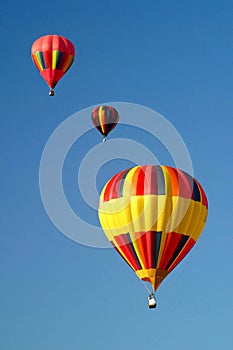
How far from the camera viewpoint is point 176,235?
41.6 metres

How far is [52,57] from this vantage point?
52.1 m

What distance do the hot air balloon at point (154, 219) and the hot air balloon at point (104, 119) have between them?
13.0 meters

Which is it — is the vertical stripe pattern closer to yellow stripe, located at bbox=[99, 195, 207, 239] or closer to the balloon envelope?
the balloon envelope

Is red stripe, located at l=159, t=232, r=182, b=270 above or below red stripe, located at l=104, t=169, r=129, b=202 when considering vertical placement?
below

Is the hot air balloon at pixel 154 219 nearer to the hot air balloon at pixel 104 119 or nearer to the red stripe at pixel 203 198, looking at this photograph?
the red stripe at pixel 203 198

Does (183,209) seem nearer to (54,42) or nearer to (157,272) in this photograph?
(157,272)

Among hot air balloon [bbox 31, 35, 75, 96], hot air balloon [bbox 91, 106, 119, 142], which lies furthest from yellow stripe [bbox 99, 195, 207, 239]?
hot air balloon [bbox 91, 106, 119, 142]

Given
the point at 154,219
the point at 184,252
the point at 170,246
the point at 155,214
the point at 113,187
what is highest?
the point at 113,187

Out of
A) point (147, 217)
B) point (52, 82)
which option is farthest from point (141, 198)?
point (52, 82)

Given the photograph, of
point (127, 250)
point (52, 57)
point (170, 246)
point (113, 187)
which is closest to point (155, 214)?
point (170, 246)

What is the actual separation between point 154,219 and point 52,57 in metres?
13.9

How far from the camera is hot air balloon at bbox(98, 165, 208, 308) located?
4147cm

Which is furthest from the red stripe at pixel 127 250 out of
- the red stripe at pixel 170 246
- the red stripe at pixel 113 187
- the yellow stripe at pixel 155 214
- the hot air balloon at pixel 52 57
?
the hot air balloon at pixel 52 57

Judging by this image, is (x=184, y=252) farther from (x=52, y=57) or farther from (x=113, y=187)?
(x=52, y=57)
